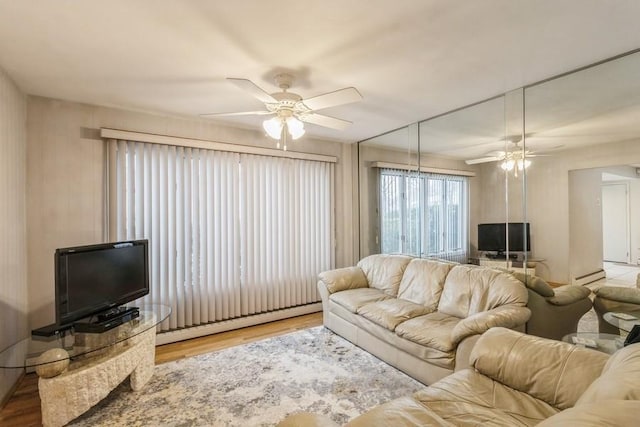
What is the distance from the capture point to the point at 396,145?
4320mm

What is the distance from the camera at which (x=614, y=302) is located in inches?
93.7

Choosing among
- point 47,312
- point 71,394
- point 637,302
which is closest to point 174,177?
point 47,312

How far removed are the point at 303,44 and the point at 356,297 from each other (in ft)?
8.37

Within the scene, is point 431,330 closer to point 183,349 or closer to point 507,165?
point 507,165

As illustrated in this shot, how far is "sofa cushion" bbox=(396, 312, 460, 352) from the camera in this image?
2.28 m

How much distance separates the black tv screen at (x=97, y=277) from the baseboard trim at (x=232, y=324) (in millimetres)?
821

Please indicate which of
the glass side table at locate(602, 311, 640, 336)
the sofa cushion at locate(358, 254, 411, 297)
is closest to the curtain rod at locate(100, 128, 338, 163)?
the sofa cushion at locate(358, 254, 411, 297)

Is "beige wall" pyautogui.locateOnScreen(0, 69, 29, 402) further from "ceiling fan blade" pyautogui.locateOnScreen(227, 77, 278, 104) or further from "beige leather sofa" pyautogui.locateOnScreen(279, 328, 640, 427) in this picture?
→ "beige leather sofa" pyautogui.locateOnScreen(279, 328, 640, 427)

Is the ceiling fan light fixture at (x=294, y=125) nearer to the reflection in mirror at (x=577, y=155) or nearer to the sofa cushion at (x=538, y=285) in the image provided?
the reflection in mirror at (x=577, y=155)

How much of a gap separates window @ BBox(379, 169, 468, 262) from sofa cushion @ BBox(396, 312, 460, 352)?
3.51 feet

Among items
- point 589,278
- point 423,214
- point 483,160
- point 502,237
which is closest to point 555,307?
point 589,278

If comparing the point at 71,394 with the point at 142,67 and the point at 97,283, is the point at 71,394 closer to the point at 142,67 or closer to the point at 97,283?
the point at 97,283

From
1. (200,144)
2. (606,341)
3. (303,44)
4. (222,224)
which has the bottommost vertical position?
(606,341)

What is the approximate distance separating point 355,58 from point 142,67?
1.68 metres
